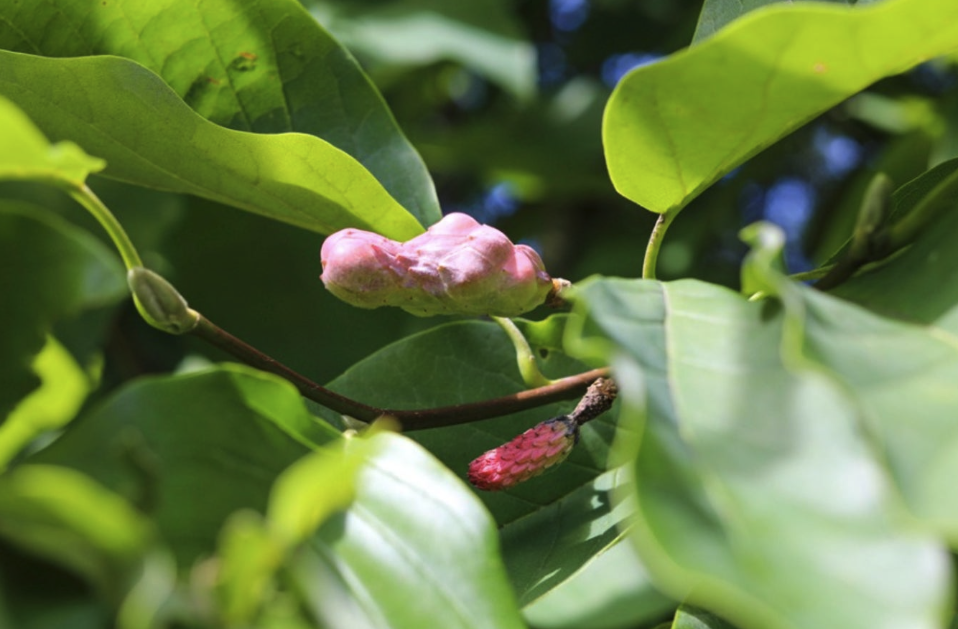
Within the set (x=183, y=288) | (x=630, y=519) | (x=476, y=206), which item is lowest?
A: (x=476, y=206)

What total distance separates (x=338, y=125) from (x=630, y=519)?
44 centimetres

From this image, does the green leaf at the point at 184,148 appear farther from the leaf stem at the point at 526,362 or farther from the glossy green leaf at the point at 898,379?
the glossy green leaf at the point at 898,379

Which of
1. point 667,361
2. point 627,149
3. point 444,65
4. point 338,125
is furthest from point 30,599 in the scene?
point 444,65

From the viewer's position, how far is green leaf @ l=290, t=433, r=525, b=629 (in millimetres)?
526

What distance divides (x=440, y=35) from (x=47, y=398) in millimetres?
→ 1346

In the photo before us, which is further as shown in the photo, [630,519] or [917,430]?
[630,519]

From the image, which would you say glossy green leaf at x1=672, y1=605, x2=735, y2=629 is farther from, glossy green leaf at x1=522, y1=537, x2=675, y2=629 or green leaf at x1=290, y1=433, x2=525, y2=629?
green leaf at x1=290, y1=433, x2=525, y2=629

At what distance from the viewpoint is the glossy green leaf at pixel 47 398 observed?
0.61 meters

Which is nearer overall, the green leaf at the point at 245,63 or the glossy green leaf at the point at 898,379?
the glossy green leaf at the point at 898,379

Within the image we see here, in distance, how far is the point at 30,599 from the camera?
441 millimetres

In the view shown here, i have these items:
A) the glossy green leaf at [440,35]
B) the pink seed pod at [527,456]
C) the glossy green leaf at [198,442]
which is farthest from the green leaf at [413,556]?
the glossy green leaf at [440,35]

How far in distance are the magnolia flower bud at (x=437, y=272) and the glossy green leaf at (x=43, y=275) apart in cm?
18

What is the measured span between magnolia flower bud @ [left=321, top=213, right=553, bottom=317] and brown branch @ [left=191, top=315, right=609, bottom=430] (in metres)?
0.06

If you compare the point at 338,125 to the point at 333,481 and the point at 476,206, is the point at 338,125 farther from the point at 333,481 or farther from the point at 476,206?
the point at 476,206
